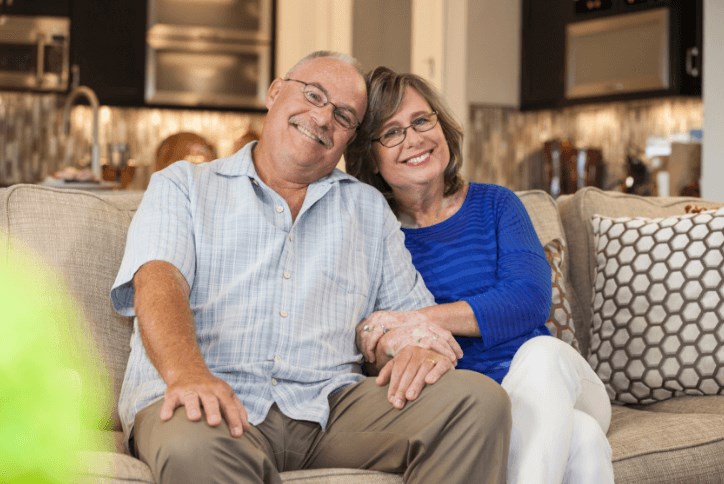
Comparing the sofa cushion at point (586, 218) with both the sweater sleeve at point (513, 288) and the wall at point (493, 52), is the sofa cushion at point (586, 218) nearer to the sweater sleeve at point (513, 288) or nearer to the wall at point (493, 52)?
the sweater sleeve at point (513, 288)

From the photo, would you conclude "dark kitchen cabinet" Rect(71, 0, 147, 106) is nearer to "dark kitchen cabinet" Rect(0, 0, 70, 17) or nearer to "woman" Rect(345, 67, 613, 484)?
"dark kitchen cabinet" Rect(0, 0, 70, 17)

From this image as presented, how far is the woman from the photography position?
5.47 feet

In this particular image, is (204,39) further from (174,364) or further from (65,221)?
(174,364)

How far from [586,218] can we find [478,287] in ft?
2.30

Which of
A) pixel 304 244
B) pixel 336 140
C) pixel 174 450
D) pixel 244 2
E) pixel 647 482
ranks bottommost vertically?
pixel 647 482

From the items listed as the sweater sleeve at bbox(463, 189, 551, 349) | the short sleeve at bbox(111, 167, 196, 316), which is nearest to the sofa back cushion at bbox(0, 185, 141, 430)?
the short sleeve at bbox(111, 167, 196, 316)

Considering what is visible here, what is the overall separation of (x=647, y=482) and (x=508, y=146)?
4.62 metres

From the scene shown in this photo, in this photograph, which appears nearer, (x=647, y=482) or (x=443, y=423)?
(x=443, y=423)

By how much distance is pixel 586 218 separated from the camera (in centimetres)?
261

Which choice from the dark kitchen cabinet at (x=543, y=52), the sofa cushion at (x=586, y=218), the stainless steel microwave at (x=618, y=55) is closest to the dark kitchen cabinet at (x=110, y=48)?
the dark kitchen cabinet at (x=543, y=52)

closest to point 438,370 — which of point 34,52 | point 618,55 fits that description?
point 618,55

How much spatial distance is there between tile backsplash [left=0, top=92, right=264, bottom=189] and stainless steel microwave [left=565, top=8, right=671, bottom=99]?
8.39 feet

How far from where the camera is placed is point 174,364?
1491 millimetres

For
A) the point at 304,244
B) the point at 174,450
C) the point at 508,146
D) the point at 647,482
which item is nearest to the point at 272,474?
the point at 174,450
